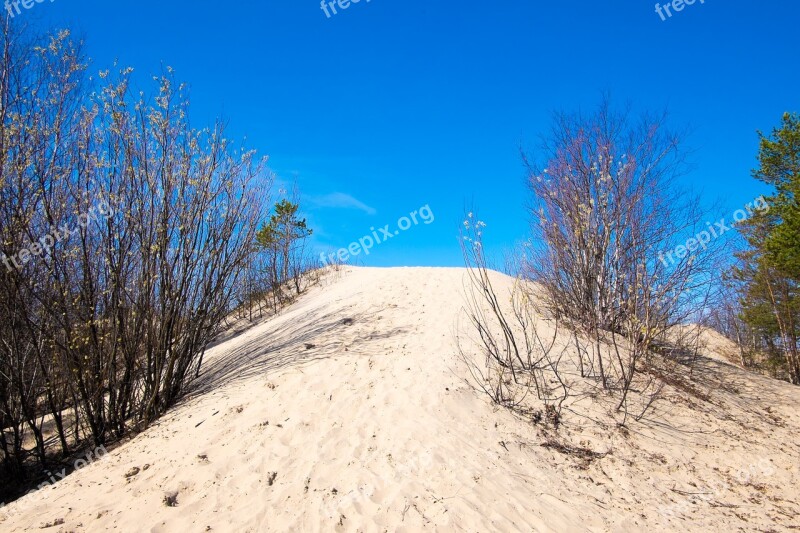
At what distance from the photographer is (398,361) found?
713cm

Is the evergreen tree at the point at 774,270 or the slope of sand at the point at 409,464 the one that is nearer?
the slope of sand at the point at 409,464

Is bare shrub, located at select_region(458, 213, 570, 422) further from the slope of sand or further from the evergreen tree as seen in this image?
the evergreen tree

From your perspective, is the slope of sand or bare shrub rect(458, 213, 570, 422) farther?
bare shrub rect(458, 213, 570, 422)

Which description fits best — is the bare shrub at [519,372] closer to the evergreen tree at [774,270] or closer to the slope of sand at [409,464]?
the slope of sand at [409,464]

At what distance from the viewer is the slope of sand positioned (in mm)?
3840

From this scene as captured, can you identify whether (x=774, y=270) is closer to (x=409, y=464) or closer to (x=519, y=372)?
(x=519, y=372)

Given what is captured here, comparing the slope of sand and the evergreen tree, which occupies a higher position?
the evergreen tree

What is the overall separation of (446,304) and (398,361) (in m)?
3.58

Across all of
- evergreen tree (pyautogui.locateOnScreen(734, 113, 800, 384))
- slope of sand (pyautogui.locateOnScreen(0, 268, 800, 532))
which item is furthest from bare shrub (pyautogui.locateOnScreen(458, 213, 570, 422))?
evergreen tree (pyautogui.locateOnScreen(734, 113, 800, 384))

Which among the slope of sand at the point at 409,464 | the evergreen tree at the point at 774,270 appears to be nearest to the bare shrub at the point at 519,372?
the slope of sand at the point at 409,464

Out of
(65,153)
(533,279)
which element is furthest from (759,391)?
(65,153)

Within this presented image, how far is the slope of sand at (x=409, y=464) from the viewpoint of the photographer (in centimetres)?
384

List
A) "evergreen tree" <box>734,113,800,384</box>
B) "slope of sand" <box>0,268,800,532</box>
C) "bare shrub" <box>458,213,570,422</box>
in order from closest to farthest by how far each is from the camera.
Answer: "slope of sand" <box>0,268,800,532</box>, "bare shrub" <box>458,213,570,422</box>, "evergreen tree" <box>734,113,800,384</box>

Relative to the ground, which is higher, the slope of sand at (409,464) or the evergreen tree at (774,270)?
the evergreen tree at (774,270)
